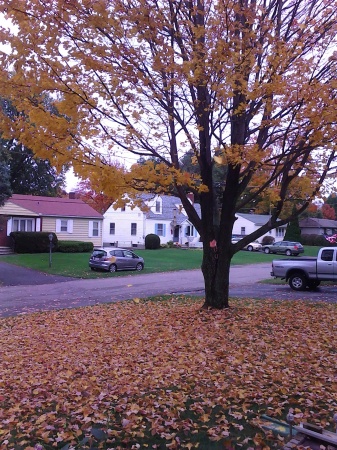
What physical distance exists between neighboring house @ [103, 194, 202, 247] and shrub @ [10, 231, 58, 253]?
1088 cm

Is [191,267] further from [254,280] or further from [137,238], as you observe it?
[137,238]

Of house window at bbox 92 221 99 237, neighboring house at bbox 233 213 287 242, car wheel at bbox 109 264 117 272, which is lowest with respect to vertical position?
car wheel at bbox 109 264 117 272

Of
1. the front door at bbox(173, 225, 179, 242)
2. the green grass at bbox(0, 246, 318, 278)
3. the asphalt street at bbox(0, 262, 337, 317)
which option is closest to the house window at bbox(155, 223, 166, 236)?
the front door at bbox(173, 225, 179, 242)

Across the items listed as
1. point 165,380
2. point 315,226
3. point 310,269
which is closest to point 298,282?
point 310,269

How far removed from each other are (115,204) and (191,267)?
22.3m

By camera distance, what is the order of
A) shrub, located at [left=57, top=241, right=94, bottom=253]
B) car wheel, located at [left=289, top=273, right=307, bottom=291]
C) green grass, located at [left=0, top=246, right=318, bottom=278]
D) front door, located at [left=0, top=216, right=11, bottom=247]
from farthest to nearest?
shrub, located at [left=57, top=241, right=94, bottom=253]
front door, located at [left=0, top=216, right=11, bottom=247]
green grass, located at [left=0, top=246, right=318, bottom=278]
car wheel, located at [left=289, top=273, right=307, bottom=291]

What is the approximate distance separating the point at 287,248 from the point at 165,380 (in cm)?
4184

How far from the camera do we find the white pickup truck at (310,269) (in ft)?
60.7

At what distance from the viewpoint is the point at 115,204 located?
8.78 meters

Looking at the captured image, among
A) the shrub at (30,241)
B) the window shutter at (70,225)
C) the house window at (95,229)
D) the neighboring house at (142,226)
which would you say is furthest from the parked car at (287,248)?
the shrub at (30,241)

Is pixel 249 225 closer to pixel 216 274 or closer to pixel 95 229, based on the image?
pixel 95 229

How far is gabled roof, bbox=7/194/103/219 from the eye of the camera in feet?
129

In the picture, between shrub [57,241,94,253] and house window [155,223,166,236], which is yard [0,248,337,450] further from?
house window [155,223,166,236]

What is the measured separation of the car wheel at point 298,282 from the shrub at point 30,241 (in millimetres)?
21693
